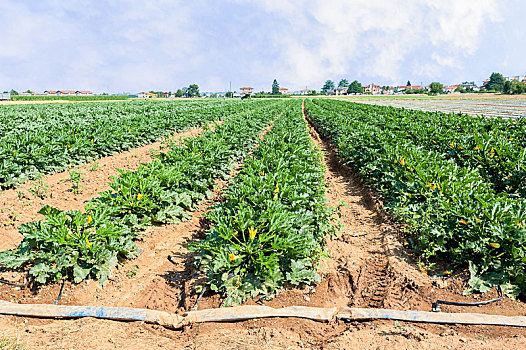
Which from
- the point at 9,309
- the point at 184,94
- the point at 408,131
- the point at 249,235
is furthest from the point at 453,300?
the point at 184,94

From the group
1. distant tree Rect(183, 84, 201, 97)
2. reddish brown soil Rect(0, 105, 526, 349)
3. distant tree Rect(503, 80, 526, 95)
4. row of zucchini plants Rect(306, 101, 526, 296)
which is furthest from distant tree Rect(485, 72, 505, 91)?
reddish brown soil Rect(0, 105, 526, 349)

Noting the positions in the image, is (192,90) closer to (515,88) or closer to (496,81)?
(515,88)

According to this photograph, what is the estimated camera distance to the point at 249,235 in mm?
3584

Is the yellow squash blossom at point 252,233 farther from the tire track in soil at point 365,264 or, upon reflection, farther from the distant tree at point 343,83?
the distant tree at point 343,83

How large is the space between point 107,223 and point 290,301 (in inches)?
99.5

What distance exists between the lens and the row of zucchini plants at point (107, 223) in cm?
363

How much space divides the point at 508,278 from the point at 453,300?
0.66 metres

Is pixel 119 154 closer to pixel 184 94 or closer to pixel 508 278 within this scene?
pixel 508 278

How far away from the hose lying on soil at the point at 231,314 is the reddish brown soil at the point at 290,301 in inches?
2.5

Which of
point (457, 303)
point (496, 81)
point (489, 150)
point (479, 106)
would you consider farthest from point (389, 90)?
point (457, 303)

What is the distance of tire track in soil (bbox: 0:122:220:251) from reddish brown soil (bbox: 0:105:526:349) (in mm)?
2333

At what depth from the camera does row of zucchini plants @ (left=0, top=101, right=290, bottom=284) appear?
3.63 m

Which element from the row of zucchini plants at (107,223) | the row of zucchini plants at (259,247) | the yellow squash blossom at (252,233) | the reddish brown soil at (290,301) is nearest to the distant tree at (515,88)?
the reddish brown soil at (290,301)

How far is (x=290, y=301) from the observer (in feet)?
11.5
